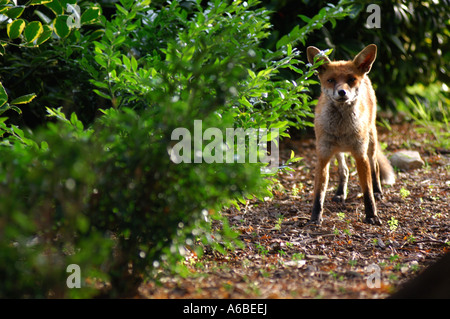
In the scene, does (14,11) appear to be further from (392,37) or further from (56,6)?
(392,37)

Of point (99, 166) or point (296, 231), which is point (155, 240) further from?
point (296, 231)

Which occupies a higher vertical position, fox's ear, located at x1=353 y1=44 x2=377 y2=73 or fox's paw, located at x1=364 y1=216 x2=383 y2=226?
fox's ear, located at x1=353 y1=44 x2=377 y2=73

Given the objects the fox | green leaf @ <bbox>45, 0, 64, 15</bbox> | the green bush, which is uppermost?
the green bush

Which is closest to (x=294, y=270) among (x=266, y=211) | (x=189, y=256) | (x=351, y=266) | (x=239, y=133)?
(x=351, y=266)

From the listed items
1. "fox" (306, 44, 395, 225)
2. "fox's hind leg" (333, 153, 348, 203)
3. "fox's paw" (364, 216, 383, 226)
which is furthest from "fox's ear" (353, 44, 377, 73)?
"fox's paw" (364, 216, 383, 226)

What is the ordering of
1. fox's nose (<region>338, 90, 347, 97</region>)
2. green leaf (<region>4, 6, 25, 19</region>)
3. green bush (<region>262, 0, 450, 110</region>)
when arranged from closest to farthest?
green leaf (<region>4, 6, 25, 19</region>), fox's nose (<region>338, 90, 347, 97</region>), green bush (<region>262, 0, 450, 110</region>)

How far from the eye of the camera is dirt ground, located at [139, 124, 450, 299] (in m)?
2.99

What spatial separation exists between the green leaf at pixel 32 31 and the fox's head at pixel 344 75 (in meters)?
2.46

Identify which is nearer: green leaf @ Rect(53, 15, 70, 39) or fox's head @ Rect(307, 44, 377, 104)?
green leaf @ Rect(53, 15, 70, 39)

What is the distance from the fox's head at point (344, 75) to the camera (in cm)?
465

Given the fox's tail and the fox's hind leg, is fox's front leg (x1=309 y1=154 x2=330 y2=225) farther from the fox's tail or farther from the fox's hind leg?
the fox's tail

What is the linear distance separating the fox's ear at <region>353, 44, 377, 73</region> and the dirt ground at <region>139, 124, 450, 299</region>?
149cm

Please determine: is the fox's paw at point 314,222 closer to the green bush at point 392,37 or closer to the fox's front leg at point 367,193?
the fox's front leg at point 367,193

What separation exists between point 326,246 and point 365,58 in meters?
1.95
